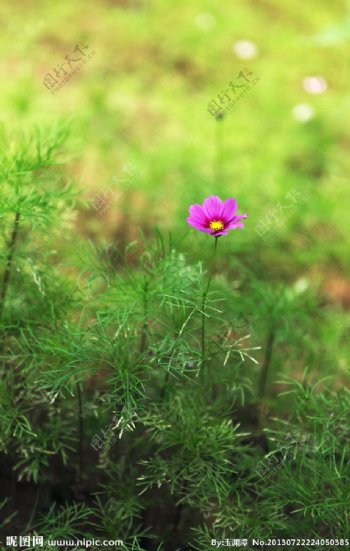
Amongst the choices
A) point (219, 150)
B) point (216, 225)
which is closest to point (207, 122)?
point (219, 150)

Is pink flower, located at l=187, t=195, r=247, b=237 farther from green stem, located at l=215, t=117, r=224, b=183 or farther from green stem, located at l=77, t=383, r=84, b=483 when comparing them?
green stem, located at l=215, t=117, r=224, b=183

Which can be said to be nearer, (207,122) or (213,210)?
(213,210)

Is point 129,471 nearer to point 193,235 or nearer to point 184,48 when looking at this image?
point 193,235

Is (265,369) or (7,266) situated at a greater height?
(7,266)

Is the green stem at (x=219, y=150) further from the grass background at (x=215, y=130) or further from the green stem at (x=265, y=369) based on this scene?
the green stem at (x=265, y=369)

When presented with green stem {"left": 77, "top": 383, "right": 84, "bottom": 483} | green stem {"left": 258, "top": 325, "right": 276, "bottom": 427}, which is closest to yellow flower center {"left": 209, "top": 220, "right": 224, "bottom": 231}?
green stem {"left": 77, "top": 383, "right": 84, "bottom": 483}

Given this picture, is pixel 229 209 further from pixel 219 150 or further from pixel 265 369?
pixel 219 150

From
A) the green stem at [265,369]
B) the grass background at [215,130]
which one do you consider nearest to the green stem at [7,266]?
the grass background at [215,130]
